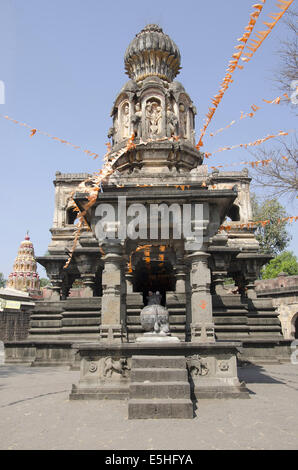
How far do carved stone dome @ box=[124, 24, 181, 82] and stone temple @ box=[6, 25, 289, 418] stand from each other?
6 centimetres

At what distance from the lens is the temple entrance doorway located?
17031mm

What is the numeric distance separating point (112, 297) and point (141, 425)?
3.10 m

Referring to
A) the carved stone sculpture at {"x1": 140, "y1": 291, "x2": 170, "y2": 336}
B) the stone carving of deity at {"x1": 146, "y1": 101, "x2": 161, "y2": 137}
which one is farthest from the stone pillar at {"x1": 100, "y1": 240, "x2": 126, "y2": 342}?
the stone carving of deity at {"x1": 146, "y1": 101, "x2": 161, "y2": 137}

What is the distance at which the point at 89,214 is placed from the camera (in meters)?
8.52

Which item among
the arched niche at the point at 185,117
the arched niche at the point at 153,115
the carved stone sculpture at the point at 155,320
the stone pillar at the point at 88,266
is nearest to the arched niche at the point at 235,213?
the arched niche at the point at 185,117

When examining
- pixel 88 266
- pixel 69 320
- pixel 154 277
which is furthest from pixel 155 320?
pixel 154 277

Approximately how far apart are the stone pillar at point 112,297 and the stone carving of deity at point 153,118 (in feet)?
32.8

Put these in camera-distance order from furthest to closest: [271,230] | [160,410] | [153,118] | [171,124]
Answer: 1. [271,230]
2. [153,118]
3. [171,124]
4. [160,410]

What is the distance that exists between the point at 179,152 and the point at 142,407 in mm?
12560

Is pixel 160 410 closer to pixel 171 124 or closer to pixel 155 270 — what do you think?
pixel 155 270

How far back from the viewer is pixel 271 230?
3656 cm

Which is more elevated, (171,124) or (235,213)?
(171,124)

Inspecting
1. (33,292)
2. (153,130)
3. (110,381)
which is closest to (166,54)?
(153,130)
